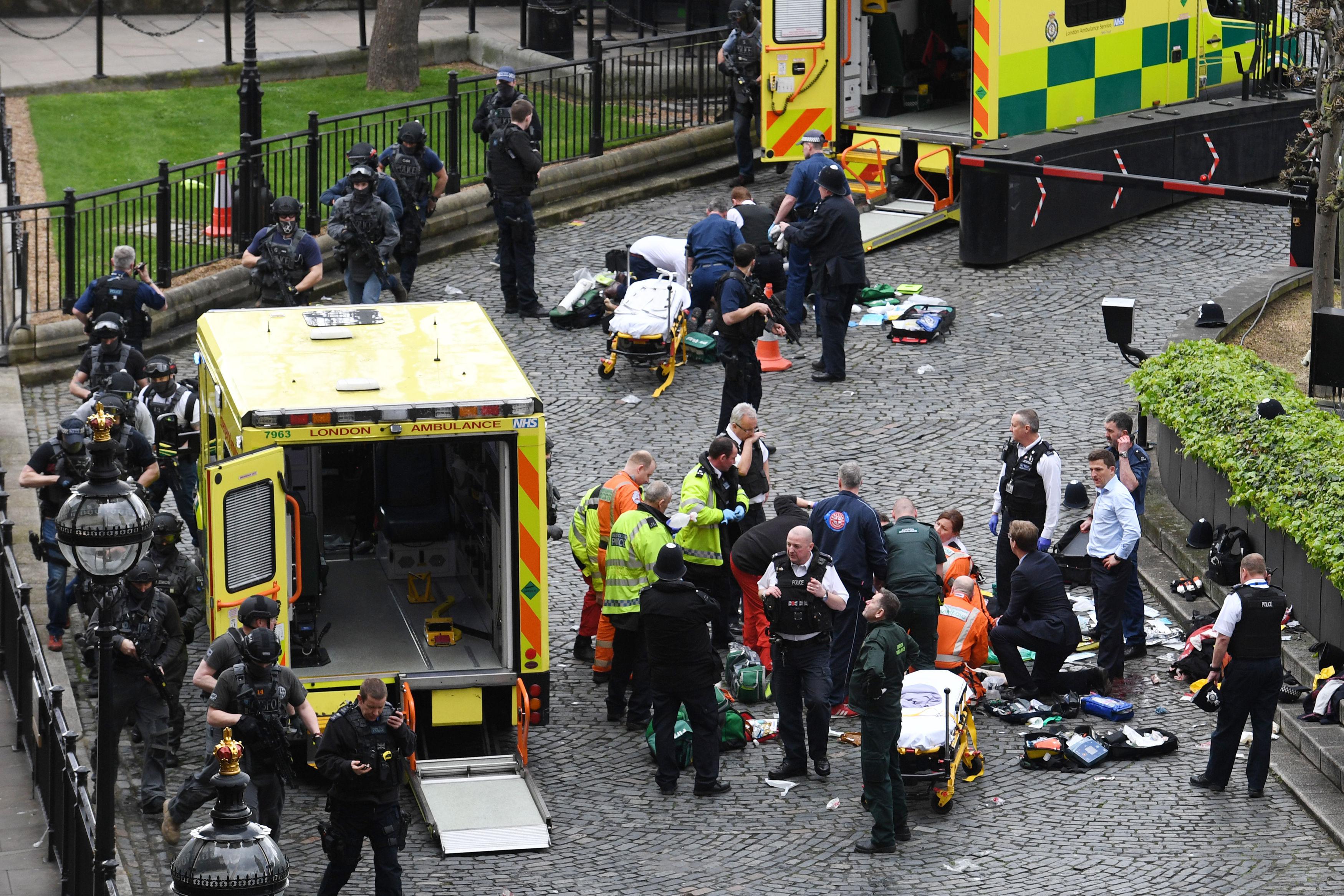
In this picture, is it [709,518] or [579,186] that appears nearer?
[709,518]

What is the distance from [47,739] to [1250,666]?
654 cm

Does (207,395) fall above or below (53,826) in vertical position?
above

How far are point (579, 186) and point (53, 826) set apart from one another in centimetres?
1250

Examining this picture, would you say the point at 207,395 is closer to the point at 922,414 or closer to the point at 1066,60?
the point at 922,414

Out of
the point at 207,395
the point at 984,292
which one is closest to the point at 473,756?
the point at 207,395

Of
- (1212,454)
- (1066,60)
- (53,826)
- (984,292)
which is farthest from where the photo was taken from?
(1066,60)

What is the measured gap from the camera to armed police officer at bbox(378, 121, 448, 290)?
18344 mm

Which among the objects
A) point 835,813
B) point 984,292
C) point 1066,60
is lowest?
point 835,813

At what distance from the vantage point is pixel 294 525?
1087 cm

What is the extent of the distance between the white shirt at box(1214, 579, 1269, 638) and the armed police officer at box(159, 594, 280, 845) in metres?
5.07

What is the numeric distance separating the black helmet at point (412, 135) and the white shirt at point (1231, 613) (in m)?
10.1

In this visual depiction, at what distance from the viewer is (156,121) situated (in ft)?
76.1

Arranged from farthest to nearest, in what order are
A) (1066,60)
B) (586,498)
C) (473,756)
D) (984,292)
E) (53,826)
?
(1066,60), (984,292), (586,498), (473,756), (53,826)

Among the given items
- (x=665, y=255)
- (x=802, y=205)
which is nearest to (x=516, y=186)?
(x=665, y=255)
